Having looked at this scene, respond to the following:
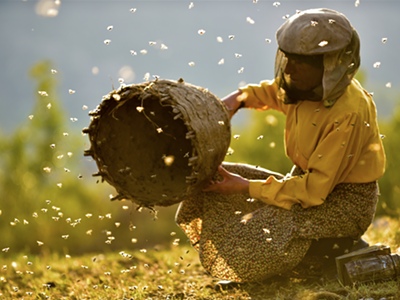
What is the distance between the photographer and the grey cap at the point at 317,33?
9.57ft

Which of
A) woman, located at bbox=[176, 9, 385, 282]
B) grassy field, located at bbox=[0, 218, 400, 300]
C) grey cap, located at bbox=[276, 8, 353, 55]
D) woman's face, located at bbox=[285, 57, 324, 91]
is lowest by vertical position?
grassy field, located at bbox=[0, 218, 400, 300]

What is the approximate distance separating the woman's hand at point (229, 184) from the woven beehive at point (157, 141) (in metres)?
0.09

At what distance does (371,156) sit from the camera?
128 inches

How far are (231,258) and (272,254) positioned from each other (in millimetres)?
329

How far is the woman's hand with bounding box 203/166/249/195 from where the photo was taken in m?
3.35

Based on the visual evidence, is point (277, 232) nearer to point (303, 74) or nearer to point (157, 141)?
point (303, 74)

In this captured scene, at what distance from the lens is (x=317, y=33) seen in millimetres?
2908

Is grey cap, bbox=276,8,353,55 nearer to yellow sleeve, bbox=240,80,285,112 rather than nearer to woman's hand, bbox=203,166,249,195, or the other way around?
yellow sleeve, bbox=240,80,285,112

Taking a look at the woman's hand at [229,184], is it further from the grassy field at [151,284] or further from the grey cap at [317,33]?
the grey cap at [317,33]

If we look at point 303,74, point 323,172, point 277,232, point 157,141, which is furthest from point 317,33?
point 157,141

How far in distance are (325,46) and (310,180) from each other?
3.23 ft

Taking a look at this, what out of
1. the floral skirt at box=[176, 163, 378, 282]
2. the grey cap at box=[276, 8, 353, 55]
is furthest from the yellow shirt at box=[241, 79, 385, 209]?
the grey cap at box=[276, 8, 353, 55]

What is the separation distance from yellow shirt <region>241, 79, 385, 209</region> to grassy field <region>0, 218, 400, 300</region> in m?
0.71

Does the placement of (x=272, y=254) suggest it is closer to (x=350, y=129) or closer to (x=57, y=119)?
(x=350, y=129)
